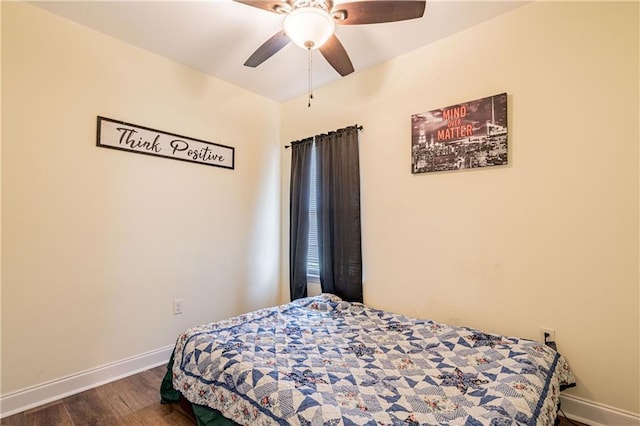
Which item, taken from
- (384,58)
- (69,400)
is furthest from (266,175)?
(69,400)

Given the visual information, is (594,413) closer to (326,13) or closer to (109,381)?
(326,13)

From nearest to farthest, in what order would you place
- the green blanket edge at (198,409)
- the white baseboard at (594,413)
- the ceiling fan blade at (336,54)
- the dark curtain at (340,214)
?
the green blanket edge at (198,409), the white baseboard at (594,413), the ceiling fan blade at (336,54), the dark curtain at (340,214)

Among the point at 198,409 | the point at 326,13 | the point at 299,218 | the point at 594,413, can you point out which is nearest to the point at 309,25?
the point at 326,13

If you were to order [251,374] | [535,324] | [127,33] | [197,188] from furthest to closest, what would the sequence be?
1. [197,188]
2. [127,33]
3. [535,324]
4. [251,374]

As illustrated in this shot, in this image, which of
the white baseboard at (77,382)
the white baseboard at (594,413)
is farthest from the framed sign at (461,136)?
the white baseboard at (77,382)

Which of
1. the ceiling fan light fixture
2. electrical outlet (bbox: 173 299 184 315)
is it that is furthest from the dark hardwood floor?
the ceiling fan light fixture

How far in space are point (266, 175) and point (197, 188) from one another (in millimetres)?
836

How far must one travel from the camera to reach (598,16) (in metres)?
1.79

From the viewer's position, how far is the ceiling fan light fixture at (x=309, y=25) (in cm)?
159

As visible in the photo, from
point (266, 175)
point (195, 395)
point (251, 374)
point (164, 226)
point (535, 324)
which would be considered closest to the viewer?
point (251, 374)

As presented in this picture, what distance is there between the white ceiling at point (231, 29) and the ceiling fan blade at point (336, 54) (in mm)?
324

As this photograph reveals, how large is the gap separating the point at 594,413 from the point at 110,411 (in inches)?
113

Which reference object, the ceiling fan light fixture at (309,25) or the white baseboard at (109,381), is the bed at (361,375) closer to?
the white baseboard at (109,381)

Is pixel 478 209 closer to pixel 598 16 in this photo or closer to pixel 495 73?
pixel 495 73
